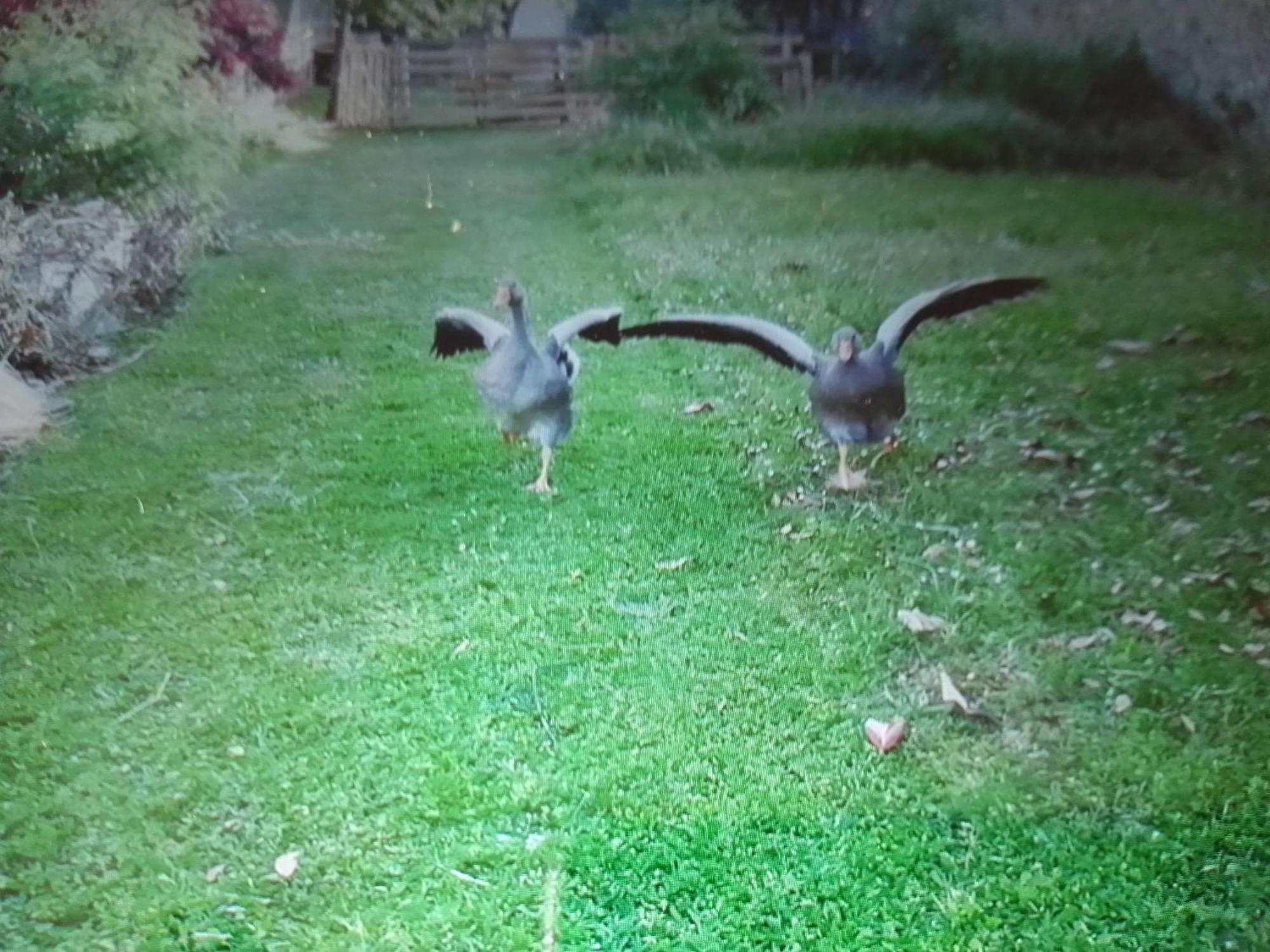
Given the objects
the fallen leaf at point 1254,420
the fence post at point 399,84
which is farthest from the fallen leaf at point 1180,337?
the fence post at point 399,84

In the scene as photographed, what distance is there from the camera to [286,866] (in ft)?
4.77

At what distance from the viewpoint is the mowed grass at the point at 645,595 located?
4.80ft

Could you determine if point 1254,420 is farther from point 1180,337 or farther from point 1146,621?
point 1146,621

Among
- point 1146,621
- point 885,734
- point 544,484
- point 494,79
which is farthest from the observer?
point 494,79

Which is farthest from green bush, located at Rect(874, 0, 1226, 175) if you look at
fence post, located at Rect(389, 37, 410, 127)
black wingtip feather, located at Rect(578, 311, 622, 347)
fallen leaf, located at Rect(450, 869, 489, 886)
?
fallen leaf, located at Rect(450, 869, 489, 886)

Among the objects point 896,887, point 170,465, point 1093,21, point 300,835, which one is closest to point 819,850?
point 896,887

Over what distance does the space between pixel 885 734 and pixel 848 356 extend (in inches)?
21.9

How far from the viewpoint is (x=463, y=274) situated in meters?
1.88

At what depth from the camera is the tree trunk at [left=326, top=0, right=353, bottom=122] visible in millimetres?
1851

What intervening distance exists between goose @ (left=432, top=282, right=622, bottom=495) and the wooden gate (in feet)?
1.04

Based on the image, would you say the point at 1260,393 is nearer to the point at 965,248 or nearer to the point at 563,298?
the point at 965,248

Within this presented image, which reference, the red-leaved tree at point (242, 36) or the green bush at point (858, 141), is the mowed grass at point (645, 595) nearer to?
the green bush at point (858, 141)


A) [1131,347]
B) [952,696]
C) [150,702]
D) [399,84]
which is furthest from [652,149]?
[150,702]

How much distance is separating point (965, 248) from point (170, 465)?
1.20 metres
